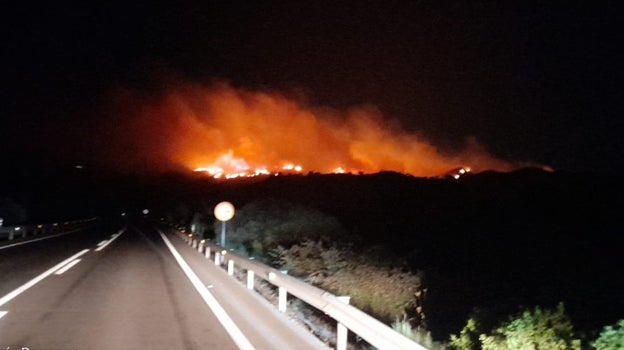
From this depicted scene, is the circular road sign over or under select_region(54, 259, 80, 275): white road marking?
over

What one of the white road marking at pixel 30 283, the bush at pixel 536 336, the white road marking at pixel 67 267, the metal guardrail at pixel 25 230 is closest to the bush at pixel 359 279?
the bush at pixel 536 336

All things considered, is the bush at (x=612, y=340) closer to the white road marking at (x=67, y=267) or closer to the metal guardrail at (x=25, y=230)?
the white road marking at (x=67, y=267)

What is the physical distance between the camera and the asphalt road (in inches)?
322

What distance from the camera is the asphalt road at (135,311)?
8172 millimetres

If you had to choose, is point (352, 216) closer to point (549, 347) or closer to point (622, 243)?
point (622, 243)

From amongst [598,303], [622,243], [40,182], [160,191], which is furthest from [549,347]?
[160,191]

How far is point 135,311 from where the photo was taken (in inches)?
422

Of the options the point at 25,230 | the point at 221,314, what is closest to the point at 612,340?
the point at 221,314

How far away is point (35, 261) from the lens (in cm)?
2089

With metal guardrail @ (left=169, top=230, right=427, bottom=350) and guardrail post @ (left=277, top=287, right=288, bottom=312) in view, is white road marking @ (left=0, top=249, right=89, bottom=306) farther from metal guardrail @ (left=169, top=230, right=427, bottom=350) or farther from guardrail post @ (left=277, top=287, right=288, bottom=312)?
guardrail post @ (left=277, top=287, right=288, bottom=312)

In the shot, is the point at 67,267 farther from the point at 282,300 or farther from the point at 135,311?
the point at 282,300

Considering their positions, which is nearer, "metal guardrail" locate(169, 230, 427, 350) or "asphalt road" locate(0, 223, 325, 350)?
"metal guardrail" locate(169, 230, 427, 350)

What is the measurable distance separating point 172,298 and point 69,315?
2.52m

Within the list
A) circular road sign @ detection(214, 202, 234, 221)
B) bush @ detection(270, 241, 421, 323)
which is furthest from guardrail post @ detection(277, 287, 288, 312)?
circular road sign @ detection(214, 202, 234, 221)
